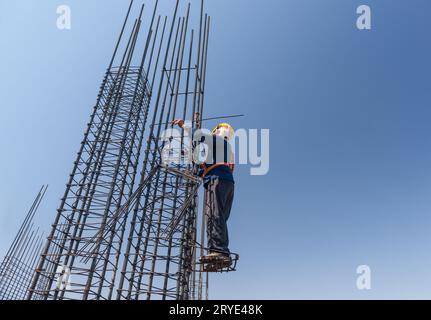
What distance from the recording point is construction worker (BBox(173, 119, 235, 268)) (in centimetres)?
843

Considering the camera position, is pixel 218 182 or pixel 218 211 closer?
pixel 218 211

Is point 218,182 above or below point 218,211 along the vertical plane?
above

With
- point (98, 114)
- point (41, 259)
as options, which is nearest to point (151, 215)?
point (41, 259)

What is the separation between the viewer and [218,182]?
8.86 metres

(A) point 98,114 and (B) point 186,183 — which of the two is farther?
(A) point 98,114

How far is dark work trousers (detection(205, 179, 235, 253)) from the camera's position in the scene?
836 cm

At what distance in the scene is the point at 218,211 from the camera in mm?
8641

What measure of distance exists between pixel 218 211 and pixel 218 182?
728 mm

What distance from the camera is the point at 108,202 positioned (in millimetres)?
15445

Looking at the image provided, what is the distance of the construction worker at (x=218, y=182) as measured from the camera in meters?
8.43

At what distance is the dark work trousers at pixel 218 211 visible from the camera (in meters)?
8.36
